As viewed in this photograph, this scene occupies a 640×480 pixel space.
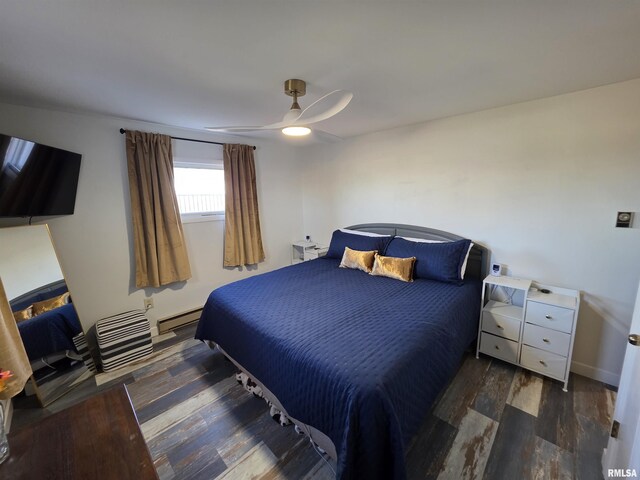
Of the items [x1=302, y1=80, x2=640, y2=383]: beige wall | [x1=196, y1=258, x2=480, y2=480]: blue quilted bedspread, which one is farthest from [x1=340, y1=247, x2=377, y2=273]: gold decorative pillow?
[x1=302, y1=80, x2=640, y2=383]: beige wall

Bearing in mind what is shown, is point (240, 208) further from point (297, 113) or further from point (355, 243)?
point (297, 113)

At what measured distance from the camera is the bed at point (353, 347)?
1.14 m

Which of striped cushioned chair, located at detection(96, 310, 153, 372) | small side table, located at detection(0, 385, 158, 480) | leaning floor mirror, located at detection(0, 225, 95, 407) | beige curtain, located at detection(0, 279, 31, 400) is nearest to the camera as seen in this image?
small side table, located at detection(0, 385, 158, 480)

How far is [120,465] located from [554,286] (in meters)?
2.91

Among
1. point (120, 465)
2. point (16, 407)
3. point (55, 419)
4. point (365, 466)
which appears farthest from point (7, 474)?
point (16, 407)

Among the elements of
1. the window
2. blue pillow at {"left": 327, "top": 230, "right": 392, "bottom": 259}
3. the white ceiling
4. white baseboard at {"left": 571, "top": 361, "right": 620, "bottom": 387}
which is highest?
the white ceiling

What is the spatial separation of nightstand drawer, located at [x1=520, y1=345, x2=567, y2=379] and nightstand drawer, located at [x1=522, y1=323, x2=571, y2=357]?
4 cm

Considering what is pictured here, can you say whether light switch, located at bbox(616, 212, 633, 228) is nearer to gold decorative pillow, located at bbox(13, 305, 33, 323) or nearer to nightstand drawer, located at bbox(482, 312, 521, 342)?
nightstand drawer, located at bbox(482, 312, 521, 342)

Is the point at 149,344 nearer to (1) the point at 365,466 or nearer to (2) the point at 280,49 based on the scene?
(1) the point at 365,466

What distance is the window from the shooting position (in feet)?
9.94

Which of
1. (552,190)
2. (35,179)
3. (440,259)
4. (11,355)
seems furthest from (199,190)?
(552,190)

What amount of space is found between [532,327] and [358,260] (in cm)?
152

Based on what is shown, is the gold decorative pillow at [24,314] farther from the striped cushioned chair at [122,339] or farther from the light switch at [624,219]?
the light switch at [624,219]

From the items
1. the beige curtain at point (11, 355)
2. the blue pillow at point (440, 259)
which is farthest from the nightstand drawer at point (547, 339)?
the beige curtain at point (11, 355)
